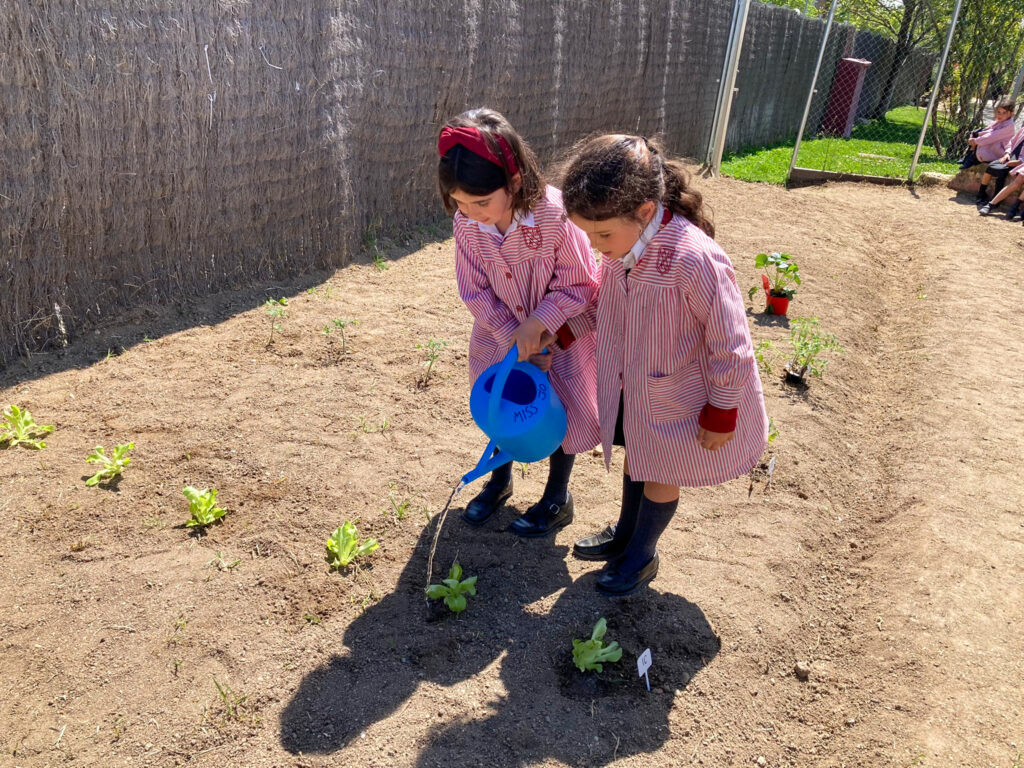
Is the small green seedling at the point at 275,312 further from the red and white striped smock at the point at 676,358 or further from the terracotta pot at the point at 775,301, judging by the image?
the terracotta pot at the point at 775,301

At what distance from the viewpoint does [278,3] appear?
454cm

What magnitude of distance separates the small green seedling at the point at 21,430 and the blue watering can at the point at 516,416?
205cm

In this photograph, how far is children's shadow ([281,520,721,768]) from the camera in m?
2.02

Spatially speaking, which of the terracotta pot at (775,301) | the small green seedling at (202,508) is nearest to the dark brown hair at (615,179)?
the small green seedling at (202,508)

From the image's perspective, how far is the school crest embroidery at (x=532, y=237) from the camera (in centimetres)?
225

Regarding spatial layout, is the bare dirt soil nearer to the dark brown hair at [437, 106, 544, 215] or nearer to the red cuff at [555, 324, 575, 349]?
the red cuff at [555, 324, 575, 349]

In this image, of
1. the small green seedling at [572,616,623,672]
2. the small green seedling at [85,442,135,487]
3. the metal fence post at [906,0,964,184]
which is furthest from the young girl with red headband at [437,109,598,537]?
the metal fence post at [906,0,964,184]

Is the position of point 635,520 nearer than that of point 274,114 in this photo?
Yes

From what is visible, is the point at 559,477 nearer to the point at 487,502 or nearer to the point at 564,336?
the point at 487,502

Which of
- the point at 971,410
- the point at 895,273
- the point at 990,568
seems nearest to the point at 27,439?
the point at 990,568

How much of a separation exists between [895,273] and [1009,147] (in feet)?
12.8

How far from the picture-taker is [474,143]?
2.04m

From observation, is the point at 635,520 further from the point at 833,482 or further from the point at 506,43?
the point at 506,43

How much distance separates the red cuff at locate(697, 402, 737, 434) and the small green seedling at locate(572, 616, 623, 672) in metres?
0.67
